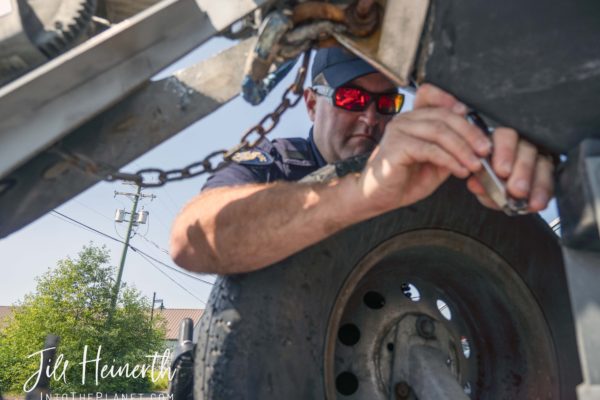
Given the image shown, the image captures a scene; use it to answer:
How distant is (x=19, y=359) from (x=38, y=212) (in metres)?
30.1

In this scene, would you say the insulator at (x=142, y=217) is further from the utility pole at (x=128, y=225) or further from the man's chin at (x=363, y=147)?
the man's chin at (x=363, y=147)

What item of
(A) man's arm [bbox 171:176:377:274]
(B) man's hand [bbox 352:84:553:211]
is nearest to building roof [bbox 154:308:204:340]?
(A) man's arm [bbox 171:176:377:274]

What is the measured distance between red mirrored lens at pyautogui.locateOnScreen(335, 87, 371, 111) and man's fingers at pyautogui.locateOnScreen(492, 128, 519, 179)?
128cm

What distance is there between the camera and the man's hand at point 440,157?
35.9 inches

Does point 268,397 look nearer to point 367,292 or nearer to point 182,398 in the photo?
point 367,292

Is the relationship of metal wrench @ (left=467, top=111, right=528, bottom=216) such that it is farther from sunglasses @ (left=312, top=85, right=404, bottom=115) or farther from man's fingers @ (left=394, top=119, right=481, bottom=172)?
sunglasses @ (left=312, top=85, right=404, bottom=115)

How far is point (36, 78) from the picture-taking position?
3.03ft

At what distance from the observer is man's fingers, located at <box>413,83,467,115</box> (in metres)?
0.98

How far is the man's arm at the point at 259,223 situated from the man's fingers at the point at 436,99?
27 cm

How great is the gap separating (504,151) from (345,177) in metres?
0.44

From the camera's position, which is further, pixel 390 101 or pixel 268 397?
pixel 390 101

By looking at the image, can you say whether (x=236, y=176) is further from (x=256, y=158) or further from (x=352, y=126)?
(x=352, y=126)

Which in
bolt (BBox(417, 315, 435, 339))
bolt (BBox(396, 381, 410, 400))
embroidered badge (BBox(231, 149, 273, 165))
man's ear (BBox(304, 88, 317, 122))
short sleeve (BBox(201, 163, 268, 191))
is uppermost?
man's ear (BBox(304, 88, 317, 122))

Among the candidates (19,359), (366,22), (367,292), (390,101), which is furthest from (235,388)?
(19,359)
